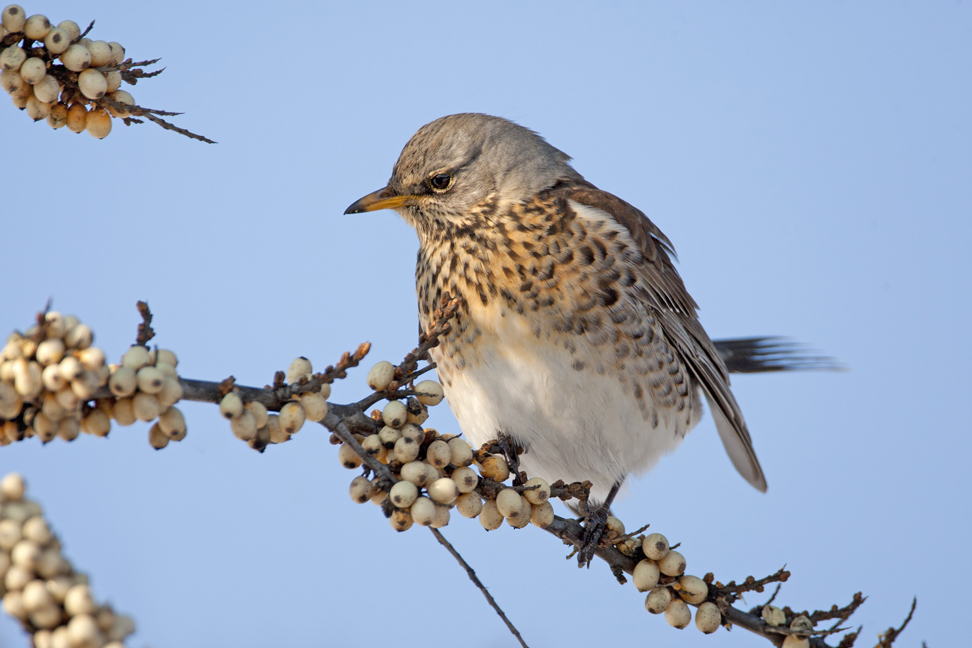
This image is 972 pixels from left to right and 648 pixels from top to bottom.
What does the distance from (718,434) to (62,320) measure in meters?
2.98

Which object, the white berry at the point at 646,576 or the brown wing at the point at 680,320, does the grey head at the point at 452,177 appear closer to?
the brown wing at the point at 680,320

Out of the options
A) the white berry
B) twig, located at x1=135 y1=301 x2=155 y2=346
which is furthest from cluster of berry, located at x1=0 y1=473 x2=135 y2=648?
the white berry

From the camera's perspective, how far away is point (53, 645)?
0.94 metres

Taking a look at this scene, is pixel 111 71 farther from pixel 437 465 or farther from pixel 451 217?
pixel 451 217

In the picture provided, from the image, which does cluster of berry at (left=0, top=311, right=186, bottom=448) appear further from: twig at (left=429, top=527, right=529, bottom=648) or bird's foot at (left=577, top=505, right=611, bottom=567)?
bird's foot at (left=577, top=505, right=611, bottom=567)

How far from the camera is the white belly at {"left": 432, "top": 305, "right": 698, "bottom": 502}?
2646mm

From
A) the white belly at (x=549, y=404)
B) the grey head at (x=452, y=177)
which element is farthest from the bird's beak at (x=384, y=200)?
the white belly at (x=549, y=404)

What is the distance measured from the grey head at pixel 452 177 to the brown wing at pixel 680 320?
0.63 feet

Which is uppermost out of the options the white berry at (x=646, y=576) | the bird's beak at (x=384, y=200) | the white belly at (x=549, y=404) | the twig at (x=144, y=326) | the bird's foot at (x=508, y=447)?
the bird's beak at (x=384, y=200)

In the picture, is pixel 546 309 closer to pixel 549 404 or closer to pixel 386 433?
pixel 549 404

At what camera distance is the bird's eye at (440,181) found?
2.95 m

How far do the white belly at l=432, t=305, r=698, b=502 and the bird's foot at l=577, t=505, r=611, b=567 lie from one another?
1.22 feet

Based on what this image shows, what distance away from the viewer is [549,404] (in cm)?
271

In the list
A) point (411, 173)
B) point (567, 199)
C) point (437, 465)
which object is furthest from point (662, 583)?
point (411, 173)
